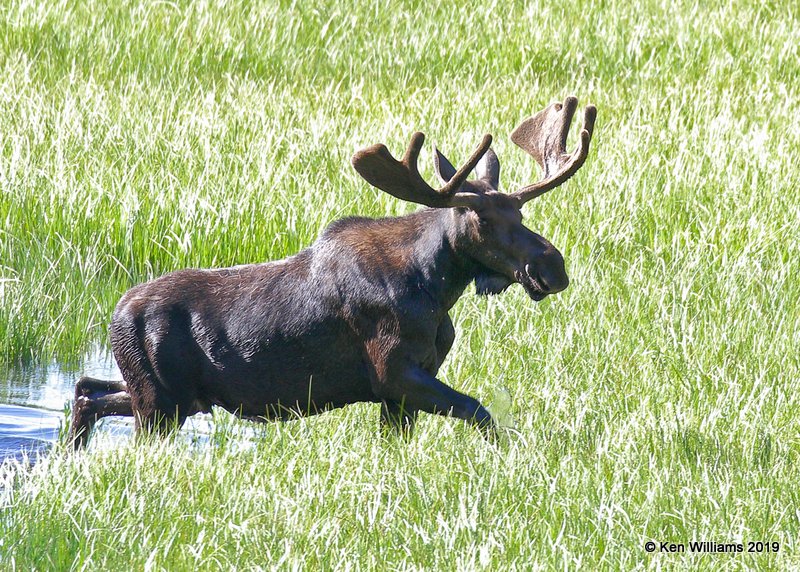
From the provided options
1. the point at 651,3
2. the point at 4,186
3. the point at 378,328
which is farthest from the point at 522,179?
the point at 651,3

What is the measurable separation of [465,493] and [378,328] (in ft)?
2.02

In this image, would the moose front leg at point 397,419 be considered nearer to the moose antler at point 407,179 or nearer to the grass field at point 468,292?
the grass field at point 468,292

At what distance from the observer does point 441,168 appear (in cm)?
425

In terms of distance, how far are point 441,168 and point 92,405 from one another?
1391 mm

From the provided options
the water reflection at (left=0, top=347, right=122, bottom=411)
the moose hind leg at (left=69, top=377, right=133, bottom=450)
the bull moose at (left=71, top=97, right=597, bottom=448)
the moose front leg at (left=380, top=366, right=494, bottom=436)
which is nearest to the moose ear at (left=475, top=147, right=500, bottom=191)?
the bull moose at (left=71, top=97, right=597, bottom=448)

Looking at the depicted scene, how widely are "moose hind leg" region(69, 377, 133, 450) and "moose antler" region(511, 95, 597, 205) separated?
1.46 m

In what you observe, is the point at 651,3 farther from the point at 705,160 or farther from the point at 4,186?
the point at 4,186

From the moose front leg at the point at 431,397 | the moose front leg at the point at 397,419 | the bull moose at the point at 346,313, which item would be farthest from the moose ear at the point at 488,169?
the moose front leg at the point at 397,419

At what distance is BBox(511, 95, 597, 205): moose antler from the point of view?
4270mm

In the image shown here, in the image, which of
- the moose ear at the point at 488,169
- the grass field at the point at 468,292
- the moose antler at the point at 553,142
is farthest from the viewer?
the moose ear at the point at 488,169

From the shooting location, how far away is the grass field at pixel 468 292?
3.76 m

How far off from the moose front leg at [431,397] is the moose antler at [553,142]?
61 centimetres

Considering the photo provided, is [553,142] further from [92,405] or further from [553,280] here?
[92,405]

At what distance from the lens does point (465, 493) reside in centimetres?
393
